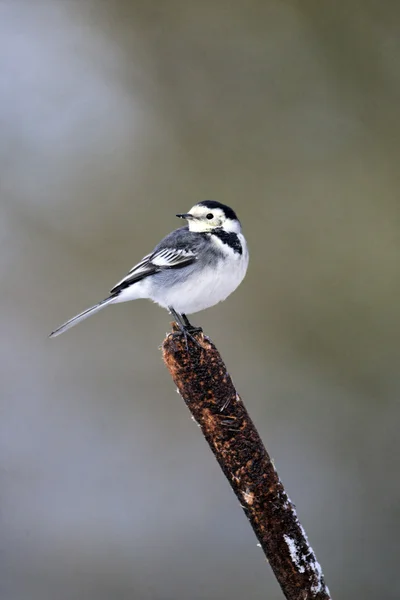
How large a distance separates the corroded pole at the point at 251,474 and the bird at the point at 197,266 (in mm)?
965

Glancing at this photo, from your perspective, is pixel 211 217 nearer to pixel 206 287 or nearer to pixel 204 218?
pixel 204 218

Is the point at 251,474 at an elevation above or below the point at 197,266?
below

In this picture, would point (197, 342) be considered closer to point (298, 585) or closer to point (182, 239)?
point (298, 585)

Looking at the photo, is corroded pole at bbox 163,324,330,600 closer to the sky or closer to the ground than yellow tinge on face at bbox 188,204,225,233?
closer to the ground

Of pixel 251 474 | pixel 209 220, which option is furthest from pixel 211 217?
pixel 251 474

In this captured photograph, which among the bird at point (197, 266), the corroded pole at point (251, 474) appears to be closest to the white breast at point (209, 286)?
the bird at point (197, 266)

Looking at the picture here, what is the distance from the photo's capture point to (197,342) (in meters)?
1.97

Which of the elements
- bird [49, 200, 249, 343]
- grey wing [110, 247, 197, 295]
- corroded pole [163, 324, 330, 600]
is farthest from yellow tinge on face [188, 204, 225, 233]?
corroded pole [163, 324, 330, 600]

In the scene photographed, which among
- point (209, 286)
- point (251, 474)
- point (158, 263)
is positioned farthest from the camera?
point (158, 263)

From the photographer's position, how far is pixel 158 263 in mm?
2947

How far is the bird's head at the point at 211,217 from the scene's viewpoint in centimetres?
282

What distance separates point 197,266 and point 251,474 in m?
1.30

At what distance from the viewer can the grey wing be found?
2865mm

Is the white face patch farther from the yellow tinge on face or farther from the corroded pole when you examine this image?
the corroded pole
